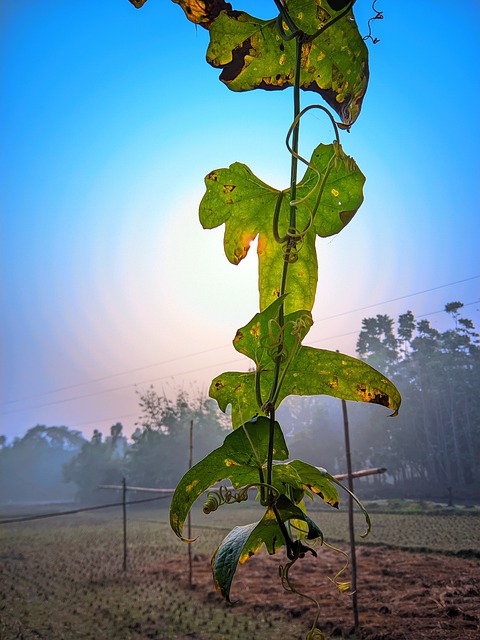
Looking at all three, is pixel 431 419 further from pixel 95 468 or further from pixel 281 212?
pixel 95 468

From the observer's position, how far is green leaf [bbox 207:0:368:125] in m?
0.19

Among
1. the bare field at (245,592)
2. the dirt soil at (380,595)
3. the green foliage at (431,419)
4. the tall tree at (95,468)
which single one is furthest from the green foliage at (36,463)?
the dirt soil at (380,595)

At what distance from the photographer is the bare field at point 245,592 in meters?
2.94

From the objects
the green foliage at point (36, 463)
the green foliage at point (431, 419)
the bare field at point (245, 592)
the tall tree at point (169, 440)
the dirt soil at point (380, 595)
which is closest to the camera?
the dirt soil at point (380, 595)

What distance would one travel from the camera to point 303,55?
0.66ft

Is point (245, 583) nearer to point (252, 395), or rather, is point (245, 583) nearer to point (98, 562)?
point (98, 562)

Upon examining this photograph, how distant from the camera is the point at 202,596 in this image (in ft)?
12.8

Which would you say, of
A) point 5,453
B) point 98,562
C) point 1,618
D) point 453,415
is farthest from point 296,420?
point 5,453

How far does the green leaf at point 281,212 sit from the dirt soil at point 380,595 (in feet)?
6.90

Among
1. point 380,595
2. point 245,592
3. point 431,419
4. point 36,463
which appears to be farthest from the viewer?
point 36,463

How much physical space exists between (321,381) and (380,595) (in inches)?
157

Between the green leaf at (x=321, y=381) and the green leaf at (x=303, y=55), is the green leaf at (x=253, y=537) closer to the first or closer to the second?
the green leaf at (x=321, y=381)

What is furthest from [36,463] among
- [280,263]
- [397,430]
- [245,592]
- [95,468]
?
[280,263]

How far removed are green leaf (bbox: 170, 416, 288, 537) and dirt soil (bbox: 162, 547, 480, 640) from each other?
211cm
